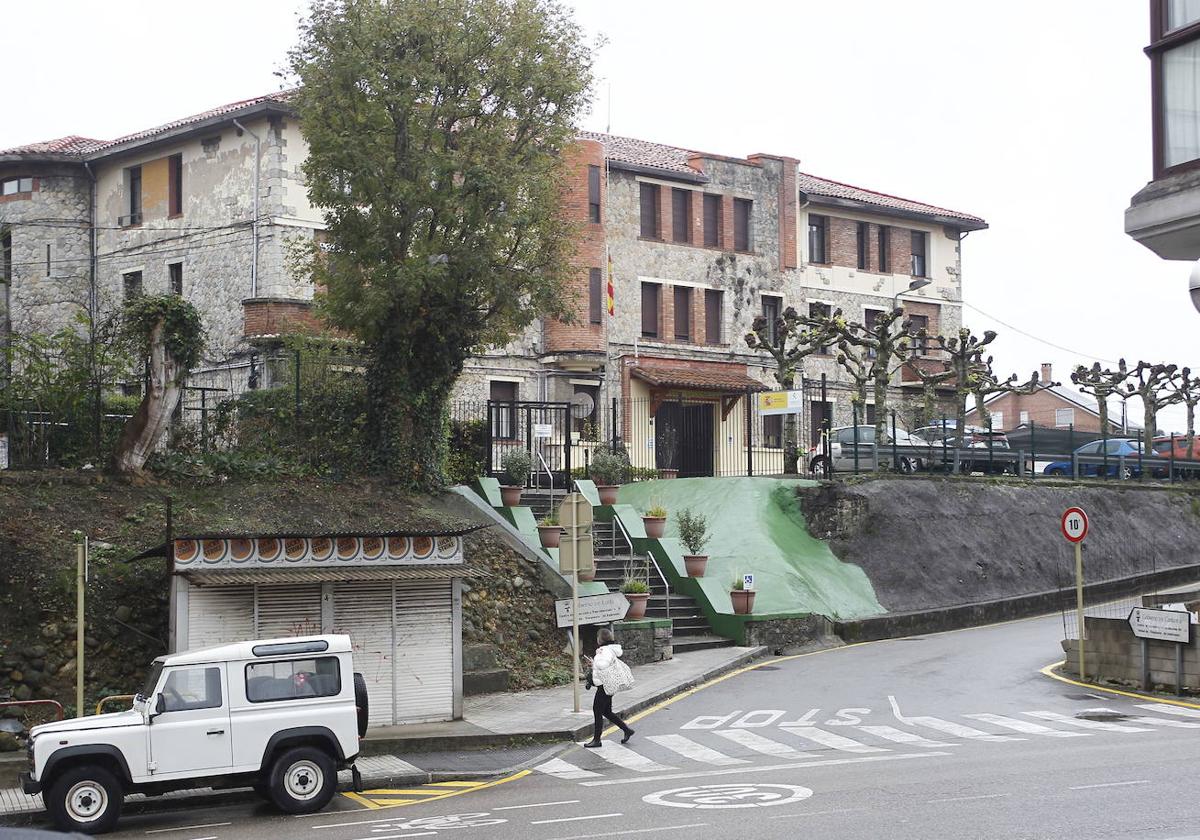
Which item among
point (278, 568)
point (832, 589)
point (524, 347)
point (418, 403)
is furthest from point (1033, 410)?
point (278, 568)

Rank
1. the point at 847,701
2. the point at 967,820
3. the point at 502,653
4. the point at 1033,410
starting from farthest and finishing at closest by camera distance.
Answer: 1. the point at 1033,410
2. the point at 502,653
3. the point at 847,701
4. the point at 967,820

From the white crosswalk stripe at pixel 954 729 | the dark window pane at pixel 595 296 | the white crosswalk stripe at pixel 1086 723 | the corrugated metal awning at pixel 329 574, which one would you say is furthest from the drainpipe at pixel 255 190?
the white crosswalk stripe at pixel 1086 723

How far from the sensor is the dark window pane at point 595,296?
4444cm

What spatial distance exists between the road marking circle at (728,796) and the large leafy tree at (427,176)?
13446mm

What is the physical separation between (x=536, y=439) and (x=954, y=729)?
21558mm

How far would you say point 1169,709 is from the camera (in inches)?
837

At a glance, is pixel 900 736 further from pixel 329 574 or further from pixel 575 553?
pixel 329 574

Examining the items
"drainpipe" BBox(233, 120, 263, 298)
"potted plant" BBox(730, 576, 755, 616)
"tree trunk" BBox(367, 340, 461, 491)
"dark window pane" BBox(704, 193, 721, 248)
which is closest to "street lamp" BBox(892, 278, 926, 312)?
"dark window pane" BBox(704, 193, 721, 248)

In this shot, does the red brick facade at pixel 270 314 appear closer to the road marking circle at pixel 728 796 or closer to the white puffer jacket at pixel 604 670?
the white puffer jacket at pixel 604 670

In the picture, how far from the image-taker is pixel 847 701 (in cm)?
2181

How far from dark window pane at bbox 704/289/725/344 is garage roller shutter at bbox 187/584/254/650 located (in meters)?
31.7

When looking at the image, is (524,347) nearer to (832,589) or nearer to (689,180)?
(689,180)

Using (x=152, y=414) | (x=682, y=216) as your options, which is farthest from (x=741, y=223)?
(x=152, y=414)

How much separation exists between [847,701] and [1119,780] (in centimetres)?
754
